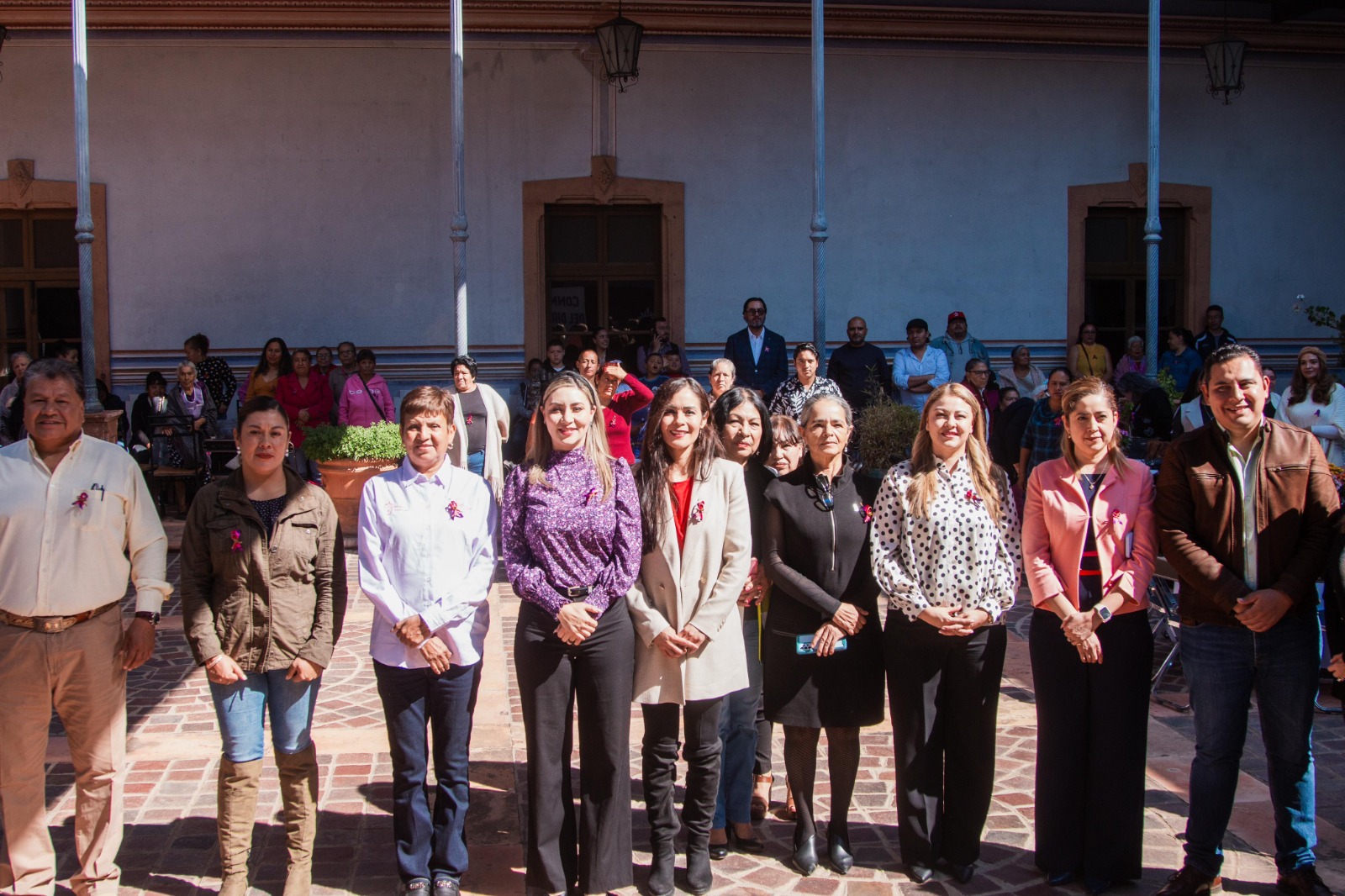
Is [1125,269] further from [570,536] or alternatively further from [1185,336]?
[570,536]

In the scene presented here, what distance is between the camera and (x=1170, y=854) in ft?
13.5

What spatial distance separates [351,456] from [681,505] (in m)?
6.22

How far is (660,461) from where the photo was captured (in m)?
3.99

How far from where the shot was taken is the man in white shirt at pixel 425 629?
12.2ft

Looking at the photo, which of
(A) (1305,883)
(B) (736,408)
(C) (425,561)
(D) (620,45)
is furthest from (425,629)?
(D) (620,45)

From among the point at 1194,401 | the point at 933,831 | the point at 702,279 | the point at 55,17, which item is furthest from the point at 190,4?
the point at 933,831

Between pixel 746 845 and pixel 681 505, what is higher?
pixel 681 505

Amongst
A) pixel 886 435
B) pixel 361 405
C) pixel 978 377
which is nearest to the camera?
pixel 886 435

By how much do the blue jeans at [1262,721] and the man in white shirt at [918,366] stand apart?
6674 mm

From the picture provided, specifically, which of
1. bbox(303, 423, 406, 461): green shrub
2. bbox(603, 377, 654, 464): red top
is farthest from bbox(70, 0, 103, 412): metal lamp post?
bbox(603, 377, 654, 464): red top

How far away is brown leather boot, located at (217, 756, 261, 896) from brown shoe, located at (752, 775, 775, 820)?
1.77 metres

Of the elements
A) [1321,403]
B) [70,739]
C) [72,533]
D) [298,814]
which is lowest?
[298,814]

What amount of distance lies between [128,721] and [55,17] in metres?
8.62

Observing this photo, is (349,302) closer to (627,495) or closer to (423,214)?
(423,214)
